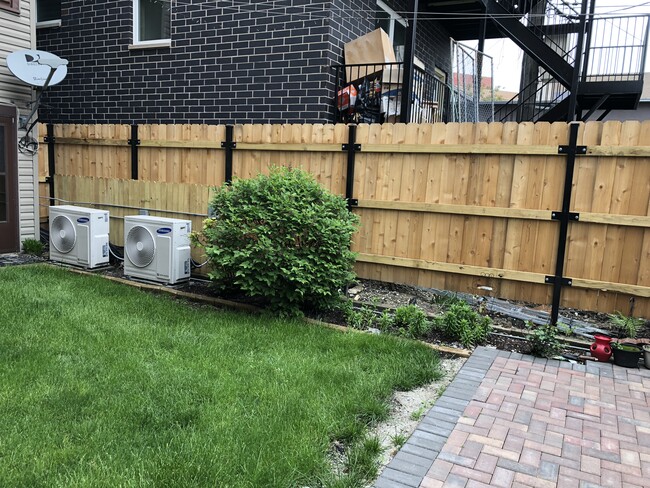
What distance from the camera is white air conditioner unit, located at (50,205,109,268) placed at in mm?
6871

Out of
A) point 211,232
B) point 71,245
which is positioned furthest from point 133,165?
point 211,232

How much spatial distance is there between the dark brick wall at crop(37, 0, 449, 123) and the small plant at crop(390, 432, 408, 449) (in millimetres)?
5650

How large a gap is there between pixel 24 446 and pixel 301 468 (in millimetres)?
1422

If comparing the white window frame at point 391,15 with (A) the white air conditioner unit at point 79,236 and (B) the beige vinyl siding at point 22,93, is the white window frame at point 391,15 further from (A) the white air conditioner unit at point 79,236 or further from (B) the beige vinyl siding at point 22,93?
(A) the white air conditioner unit at point 79,236

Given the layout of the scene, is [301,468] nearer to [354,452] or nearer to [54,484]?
[354,452]

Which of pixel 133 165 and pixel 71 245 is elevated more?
pixel 133 165

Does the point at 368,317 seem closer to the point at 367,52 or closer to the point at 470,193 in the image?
the point at 470,193

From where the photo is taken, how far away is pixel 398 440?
3.07 meters

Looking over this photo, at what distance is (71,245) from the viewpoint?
6.98 m

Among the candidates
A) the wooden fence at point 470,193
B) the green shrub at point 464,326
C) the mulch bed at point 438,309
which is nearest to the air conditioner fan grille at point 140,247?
the mulch bed at point 438,309

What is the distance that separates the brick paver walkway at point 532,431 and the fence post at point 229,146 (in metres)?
4.09

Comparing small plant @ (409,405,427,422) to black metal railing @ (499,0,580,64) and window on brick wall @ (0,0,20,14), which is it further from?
black metal railing @ (499,0,580,64)

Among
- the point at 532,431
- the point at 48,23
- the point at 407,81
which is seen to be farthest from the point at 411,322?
the point at 48,23

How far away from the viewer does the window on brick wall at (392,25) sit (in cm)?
968
